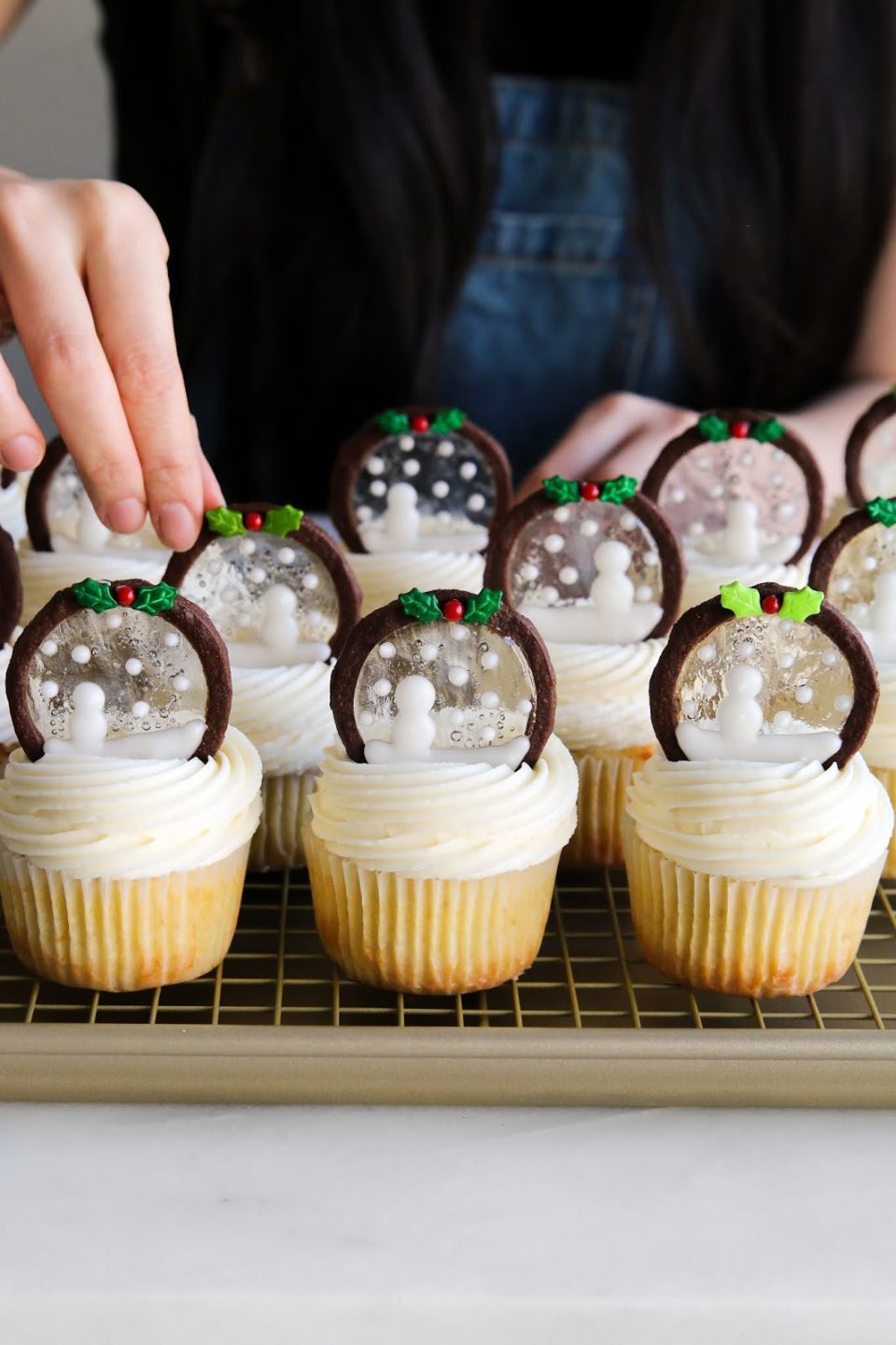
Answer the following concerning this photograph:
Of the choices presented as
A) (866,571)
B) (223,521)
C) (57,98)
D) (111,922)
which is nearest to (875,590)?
(866,571)

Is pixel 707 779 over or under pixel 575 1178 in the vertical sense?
over

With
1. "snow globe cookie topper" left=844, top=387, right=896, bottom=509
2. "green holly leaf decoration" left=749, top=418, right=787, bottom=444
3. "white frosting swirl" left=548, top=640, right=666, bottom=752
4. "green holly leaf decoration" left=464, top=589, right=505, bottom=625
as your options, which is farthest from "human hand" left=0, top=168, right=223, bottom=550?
"snow globe cookie topper" left=844, top=387, right=896, bottom=509

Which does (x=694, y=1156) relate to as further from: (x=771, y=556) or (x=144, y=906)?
(x=771, y=556)

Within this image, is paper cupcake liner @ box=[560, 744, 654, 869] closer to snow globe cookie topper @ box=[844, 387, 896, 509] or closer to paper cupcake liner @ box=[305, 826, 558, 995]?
paper cupcake liner @ box=[305, 826, 558, 995]

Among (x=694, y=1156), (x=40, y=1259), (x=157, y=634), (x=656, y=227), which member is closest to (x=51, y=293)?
(x=157, y=634)

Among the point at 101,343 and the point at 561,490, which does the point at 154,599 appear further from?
the point at 561,490

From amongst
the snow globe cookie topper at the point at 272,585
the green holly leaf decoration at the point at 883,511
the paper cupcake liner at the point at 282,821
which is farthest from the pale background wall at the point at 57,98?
the green holly leaf decoration at the point at 883,511
